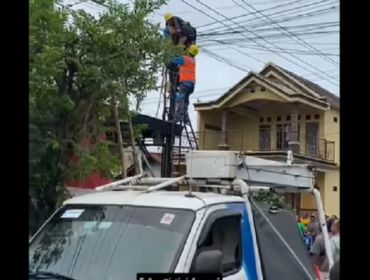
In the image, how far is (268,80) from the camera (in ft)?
18.7

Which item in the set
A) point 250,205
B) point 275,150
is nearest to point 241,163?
point 250,205

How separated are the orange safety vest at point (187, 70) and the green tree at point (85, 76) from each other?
10 cm

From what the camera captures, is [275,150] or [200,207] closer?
[200,207]

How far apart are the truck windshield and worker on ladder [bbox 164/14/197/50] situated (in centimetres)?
127

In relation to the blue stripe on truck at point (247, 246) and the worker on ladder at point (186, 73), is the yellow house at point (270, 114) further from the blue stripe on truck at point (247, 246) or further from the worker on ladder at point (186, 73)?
the blue stripe on truck at point (247, 246)

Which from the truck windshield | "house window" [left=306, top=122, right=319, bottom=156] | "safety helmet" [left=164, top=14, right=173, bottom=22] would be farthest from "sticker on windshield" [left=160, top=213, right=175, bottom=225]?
"house window" [left=306, top=122, right=319, bottom=156]

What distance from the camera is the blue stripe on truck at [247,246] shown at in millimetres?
Result: 1968

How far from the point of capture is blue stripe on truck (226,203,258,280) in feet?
6.46

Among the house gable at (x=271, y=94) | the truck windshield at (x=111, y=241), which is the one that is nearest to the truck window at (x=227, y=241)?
the truck windshield at (x=111, y=241)

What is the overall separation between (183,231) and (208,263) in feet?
0.85

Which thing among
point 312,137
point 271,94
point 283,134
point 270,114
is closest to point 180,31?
point 283,134

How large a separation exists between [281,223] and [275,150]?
5.94 ft

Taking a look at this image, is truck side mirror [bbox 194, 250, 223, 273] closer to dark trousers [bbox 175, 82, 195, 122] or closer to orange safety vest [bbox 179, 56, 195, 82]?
orange safety vest [bbox 179, 56, 195, 82]

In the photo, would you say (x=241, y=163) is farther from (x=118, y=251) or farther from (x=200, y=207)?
(x=118, y=251)
